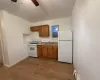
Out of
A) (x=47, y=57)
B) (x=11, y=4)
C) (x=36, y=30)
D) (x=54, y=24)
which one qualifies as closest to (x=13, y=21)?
(x=11, y=4)

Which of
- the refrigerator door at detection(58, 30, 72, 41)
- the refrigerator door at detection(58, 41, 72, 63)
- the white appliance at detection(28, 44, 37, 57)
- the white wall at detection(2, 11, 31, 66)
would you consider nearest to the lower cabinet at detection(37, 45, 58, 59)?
the white appliance at detection(28, 44, 37, 57)

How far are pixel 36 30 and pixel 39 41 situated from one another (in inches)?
32.0

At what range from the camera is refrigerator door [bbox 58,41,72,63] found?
11.4 feet

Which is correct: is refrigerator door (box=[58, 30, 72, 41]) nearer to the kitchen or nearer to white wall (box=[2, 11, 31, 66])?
the kitchen

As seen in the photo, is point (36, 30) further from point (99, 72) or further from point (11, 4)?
point (99, 72)

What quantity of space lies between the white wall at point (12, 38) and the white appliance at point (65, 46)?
230cm

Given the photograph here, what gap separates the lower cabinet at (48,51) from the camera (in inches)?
161

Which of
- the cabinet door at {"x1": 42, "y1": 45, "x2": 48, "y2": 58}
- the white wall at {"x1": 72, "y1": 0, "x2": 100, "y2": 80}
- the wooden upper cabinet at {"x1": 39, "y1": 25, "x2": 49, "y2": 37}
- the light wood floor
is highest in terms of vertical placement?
the wooden upper cabinet at {"x1": 39, "y1": 25, "x2": 49, "y2": 37}

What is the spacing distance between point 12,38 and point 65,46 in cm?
268

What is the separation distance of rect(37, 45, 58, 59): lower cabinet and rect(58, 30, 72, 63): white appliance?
1.55ft

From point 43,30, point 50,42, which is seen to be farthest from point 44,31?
point 50,42

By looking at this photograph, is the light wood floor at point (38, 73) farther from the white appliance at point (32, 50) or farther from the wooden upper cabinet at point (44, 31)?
the wooden upper cabinet at point (44, 31)

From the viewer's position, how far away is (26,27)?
4.70 meters

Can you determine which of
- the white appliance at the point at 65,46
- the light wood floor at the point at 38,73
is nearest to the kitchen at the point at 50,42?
the white appliance at the point at 65,46
